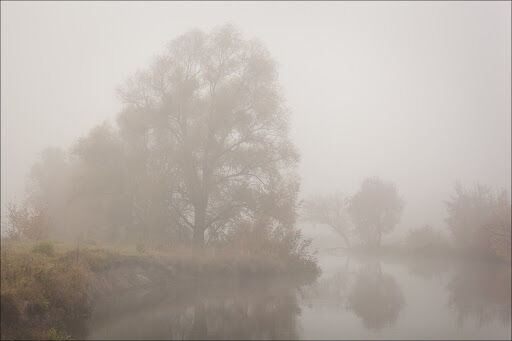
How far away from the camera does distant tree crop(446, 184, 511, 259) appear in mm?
26953

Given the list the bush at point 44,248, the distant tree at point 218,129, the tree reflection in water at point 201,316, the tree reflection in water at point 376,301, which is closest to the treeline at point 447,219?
the tree reflection in water at point 376,301

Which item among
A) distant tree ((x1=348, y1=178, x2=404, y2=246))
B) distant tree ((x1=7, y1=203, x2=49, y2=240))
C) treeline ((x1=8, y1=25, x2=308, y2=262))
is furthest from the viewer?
distant tree ((x1=348, y1=178, x2=404, y2=246))

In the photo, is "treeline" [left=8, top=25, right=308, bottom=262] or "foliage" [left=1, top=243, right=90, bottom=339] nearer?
"foliage" [left=1, top=243, right=90, bottom=339]

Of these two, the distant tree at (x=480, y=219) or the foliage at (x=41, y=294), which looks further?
the distant tree at (x=480, y=219)

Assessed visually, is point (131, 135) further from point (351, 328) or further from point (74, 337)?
point (351, 328)

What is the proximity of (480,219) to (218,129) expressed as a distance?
26542 mm

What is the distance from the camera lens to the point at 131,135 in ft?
85.2

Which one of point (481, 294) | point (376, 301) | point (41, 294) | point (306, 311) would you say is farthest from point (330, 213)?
point (41, 294)

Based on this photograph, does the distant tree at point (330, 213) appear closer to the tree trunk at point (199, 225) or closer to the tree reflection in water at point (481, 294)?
the tree reflection in water at point (481, 294)

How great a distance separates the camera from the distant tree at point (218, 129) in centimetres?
2311

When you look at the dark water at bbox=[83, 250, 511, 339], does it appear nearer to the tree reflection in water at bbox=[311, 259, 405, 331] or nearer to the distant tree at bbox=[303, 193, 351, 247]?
the tree reflection in water at bbox=[311, 259, 405, 331]

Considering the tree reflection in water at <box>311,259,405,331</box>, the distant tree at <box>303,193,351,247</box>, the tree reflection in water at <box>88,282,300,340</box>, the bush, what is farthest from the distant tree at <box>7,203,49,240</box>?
the distant tree at <box>303,193,351,247</box>

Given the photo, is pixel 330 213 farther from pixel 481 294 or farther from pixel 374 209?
pixel 481 294

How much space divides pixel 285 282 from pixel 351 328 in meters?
9.25
